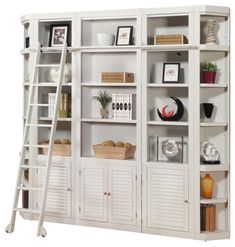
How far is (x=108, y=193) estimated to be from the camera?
23.7ft

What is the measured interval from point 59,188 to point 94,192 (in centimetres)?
50

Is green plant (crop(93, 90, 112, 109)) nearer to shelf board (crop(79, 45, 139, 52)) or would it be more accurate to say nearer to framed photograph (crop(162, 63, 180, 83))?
shelf board (crop(79, 45, 139, 52))

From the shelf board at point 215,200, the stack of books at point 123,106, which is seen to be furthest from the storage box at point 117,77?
the shelf board at point 215,200

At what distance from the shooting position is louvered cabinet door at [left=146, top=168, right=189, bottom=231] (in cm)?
684

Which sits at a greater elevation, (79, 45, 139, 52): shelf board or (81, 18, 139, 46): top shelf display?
(81, 18, 139, 46): top shelf display

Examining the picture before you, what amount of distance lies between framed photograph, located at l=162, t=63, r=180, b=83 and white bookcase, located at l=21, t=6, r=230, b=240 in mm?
111

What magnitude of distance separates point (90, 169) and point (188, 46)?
1.95 m

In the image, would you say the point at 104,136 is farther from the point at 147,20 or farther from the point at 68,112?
the point at 147,20

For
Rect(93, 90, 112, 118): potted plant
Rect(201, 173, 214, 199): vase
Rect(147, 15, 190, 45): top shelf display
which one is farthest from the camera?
Rect(93, 90, 112, 118): potted plant

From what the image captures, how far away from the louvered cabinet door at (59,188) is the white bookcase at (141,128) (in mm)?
13

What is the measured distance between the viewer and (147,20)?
23.1 ft

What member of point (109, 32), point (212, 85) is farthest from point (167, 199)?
point (109, 32)

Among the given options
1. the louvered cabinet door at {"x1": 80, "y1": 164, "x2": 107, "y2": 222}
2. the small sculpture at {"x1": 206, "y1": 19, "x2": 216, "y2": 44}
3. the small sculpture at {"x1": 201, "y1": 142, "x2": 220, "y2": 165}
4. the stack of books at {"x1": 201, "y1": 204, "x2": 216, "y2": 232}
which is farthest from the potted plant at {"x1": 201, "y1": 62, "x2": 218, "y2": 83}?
the louvered cabinet door at {"x1": 80, "y1": 164, "x2": 107, "y2": 222}

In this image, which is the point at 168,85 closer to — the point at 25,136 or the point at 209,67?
the point at 209,67
